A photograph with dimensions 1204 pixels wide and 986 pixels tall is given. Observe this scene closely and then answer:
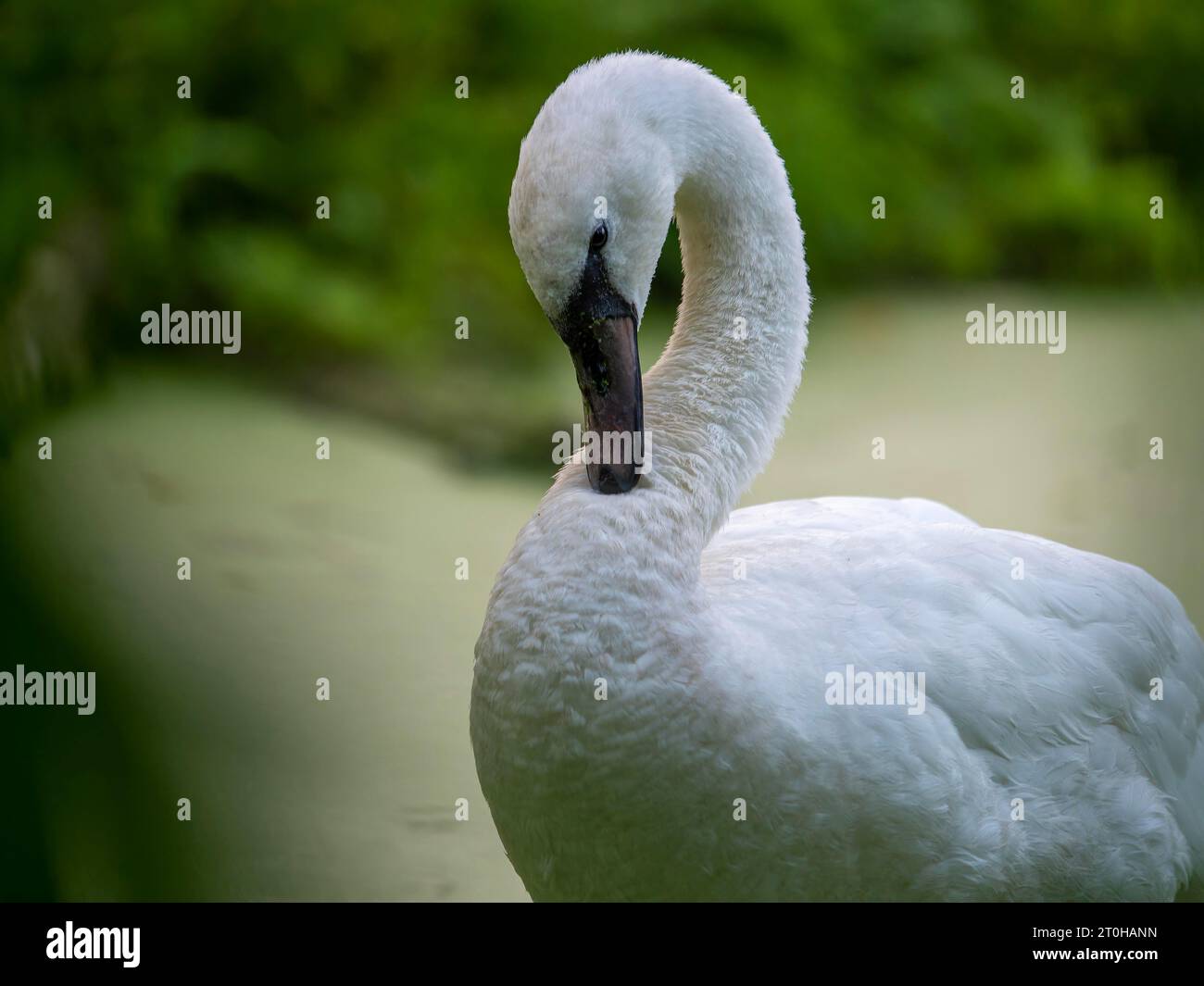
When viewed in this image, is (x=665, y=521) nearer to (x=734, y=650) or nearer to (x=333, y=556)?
(x=734, y=650)

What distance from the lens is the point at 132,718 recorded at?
108 inches

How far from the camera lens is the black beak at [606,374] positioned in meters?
1.58

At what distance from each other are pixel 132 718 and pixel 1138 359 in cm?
326

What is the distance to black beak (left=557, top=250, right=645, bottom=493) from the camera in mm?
1581

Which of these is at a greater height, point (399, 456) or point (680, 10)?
point (680, 10)

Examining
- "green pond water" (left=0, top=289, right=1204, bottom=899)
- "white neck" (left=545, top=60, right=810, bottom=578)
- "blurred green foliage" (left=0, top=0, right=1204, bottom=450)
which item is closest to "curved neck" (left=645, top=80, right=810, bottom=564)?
"white neck" (left=545, top=60, right=810, bottom=578)

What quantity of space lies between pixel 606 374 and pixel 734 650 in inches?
12.3

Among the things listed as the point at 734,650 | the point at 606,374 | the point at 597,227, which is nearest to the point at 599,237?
the point at 597,227

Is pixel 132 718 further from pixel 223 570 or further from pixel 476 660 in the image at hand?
pixel 476 660

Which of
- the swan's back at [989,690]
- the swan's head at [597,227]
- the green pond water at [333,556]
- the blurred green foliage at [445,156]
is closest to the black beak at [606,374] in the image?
the swan's head at [597,227]

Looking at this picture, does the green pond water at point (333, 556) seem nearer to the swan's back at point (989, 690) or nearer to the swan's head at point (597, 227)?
the swan's back at point (989, 690)

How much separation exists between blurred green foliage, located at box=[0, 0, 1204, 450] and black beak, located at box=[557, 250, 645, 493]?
2.61 meters

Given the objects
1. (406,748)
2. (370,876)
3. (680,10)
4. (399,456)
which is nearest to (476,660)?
(370,876)

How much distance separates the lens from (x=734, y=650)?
1.63 metres
